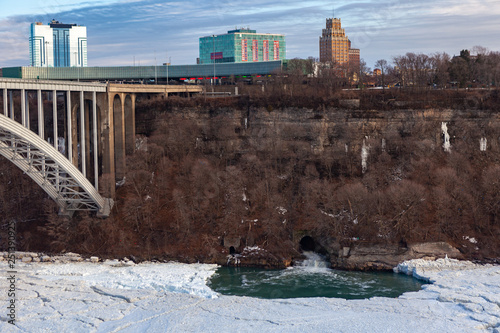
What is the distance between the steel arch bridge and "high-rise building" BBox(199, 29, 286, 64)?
82.6m

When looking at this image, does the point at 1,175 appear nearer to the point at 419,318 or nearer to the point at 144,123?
the point at 144,123

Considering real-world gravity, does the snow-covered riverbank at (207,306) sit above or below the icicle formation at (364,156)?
below

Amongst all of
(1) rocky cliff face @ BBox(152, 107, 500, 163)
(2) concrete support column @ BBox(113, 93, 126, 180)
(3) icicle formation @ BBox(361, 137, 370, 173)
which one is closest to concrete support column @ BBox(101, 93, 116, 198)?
(2) concrete support column @ BBox(113, 93, 126, 180)

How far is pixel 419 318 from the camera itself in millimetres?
24234

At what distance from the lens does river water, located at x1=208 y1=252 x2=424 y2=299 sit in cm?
2850

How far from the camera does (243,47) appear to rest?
11844 cm

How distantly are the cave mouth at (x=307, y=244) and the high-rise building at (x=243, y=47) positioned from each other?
83.0m

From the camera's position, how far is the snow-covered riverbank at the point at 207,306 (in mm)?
23391

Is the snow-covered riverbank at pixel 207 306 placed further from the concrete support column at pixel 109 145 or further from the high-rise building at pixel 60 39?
the high-rise building at pixel 60 39

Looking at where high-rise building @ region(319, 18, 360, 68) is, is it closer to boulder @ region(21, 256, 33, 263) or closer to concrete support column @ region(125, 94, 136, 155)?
concrete support column @ region(125, 94, 136, 155)

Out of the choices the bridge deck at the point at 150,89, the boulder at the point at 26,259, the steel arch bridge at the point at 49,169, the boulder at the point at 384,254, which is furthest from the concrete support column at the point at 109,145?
the boulder at the point at 384,254

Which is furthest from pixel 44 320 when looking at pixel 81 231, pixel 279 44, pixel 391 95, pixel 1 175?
pixel 279 44

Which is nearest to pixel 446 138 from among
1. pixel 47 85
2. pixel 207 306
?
pixel 207 306

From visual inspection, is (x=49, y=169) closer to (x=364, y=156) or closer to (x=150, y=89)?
(x=150, y=89)
